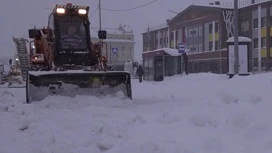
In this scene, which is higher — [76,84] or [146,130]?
[76,84]

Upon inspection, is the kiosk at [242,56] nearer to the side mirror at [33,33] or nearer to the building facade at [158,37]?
the side mirror at [33,33]

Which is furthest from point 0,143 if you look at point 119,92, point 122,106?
point 119,92

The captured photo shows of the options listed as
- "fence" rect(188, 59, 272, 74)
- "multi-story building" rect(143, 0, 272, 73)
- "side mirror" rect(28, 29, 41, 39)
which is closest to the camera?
"side mirror" rect(28, 29, 41, 39)

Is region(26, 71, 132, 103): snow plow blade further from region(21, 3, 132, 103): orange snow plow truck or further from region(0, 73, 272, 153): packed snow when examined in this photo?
region(0, 73, 272, 153): packed snow

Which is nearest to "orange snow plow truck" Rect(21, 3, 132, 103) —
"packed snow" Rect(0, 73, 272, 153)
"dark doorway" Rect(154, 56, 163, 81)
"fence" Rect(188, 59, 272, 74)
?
"packed snow" Rect(0, 73, 272, 153)

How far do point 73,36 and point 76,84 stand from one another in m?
2.28

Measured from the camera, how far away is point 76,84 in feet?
42.2

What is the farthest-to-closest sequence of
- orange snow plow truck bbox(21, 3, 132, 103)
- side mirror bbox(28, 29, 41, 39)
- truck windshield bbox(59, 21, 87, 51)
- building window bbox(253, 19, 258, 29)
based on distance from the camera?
building window bbox(253, 19, 258, 29)
side mirror bbox(28, 29, 41, 39)
truck windshield bbox(59, 21, 87, 51)
orange snow plow truck bbox(21, 3, 132, 103)

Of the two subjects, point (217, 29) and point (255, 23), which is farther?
point (217, 29)

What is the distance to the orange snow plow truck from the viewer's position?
1265 cm

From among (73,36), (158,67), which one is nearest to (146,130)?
(73,36)

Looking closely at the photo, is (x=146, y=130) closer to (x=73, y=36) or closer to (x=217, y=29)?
(x=73, y=36)

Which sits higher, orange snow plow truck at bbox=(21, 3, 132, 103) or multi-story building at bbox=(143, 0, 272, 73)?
multi-story building at bbox=(143, 0, 272, 73)

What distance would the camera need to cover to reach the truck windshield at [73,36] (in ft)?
46.9
